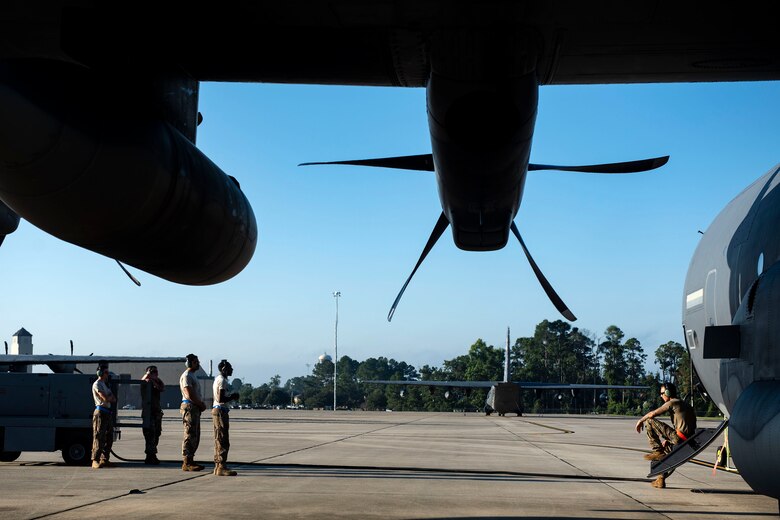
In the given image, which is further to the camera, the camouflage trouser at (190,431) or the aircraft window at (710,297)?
the camouflage trouser at (190,431)

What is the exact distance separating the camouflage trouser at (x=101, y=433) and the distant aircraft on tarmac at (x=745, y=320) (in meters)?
9.07

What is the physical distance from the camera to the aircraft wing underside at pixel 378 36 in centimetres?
437

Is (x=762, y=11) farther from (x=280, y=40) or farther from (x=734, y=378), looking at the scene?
(x=734, y=378)

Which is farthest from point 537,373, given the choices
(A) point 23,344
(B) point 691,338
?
(B) point 691,338

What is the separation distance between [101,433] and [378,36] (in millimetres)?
10069

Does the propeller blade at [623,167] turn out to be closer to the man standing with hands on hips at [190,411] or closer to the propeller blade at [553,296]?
the propeller blade at [553,296]

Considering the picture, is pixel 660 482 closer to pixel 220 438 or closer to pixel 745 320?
pixel 745 320

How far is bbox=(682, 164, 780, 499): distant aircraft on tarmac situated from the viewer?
5.87m

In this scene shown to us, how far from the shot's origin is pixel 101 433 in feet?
41.7

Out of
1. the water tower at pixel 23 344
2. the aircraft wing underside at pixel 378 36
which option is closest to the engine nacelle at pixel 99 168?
the aircraft wing underside at pixel 378 36

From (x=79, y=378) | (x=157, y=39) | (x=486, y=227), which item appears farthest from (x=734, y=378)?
(x=79, y=378)

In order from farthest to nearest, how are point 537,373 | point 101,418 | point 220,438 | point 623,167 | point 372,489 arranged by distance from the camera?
1. point 537,373
2. point 101,418
3. point 220,438
4. point 372,489
5. point 623,167

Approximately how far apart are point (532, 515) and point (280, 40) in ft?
18.2

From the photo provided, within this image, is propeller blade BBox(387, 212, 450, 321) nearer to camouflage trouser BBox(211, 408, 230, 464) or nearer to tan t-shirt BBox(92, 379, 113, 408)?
camouflage trouser BBox(211, 408, 230, 464)
